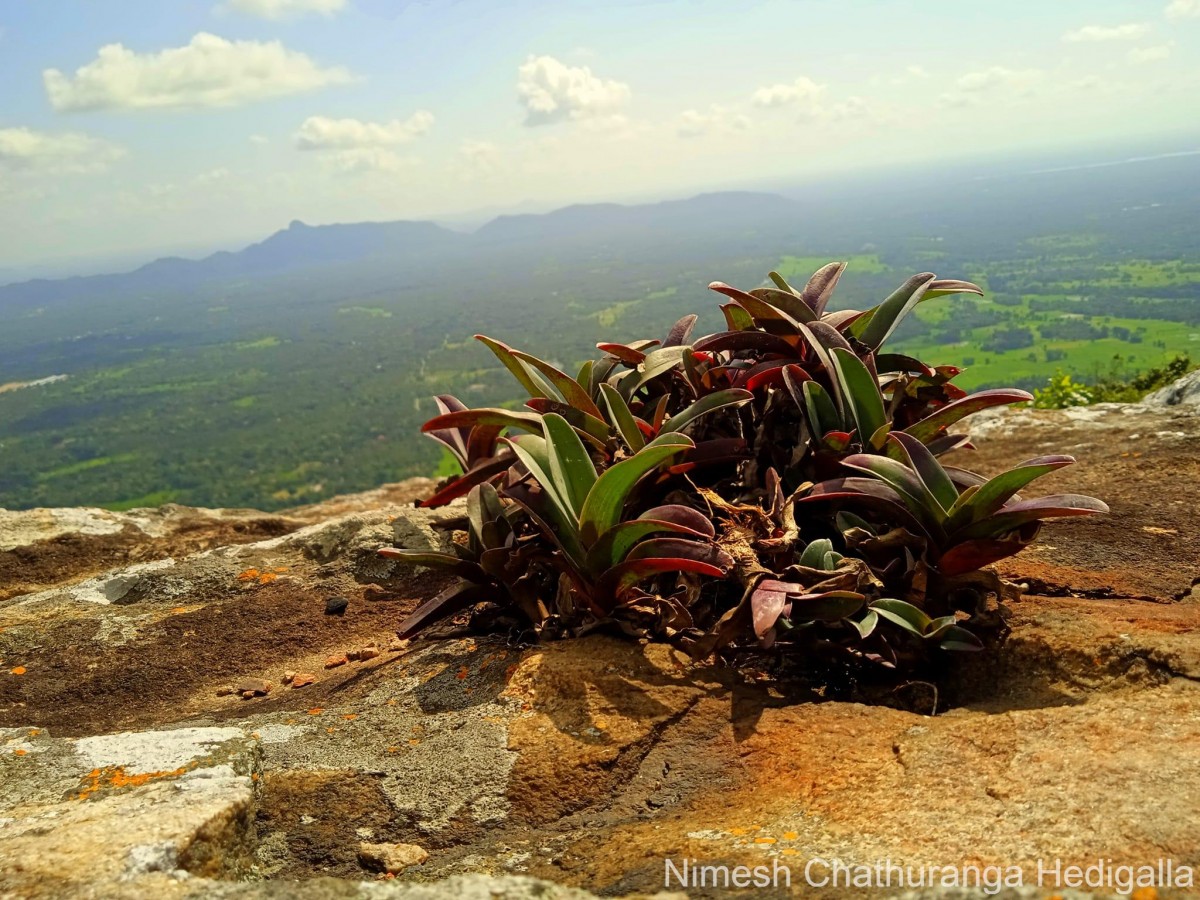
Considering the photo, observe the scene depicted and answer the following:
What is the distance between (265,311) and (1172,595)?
211604 millimetres

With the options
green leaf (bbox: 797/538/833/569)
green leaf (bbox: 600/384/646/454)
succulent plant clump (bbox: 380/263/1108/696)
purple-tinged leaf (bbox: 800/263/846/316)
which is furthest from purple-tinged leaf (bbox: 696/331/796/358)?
green leaf (bbox: 797/538/833/569)

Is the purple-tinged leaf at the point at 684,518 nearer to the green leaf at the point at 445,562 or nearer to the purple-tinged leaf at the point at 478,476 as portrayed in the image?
the green leaf at the point at 445,562

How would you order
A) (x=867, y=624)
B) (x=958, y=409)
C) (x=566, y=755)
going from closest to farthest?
(x=566, y=755) < (x=867, y=624) < (x=958, y=409)

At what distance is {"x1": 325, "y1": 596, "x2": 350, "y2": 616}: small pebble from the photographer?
4.10 m

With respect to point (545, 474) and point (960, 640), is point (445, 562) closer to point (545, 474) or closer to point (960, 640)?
point (545, 474)

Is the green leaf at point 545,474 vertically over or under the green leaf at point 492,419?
under

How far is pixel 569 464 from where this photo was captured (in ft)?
10.4

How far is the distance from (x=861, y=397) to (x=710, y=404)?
2.12ft

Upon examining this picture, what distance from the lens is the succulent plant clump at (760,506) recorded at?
280 centimetres

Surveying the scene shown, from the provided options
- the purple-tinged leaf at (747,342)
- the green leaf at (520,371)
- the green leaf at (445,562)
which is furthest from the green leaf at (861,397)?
the green leaf at (445,562)

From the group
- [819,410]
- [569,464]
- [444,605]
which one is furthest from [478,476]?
[819,410]

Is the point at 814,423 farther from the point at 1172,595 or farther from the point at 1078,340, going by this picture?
the point at 1078,340

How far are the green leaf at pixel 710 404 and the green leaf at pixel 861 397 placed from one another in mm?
402

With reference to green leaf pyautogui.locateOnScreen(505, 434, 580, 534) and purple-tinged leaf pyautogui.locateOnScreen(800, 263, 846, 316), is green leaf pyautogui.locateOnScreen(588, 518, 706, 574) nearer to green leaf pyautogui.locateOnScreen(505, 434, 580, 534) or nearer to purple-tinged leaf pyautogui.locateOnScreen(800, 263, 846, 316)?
green leaf pyautogui.locateOnScreen(505, 434, 580, 534)
